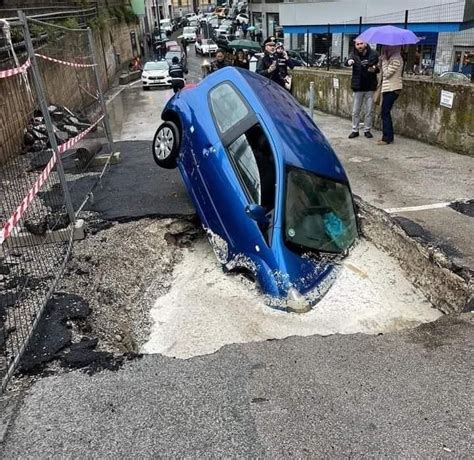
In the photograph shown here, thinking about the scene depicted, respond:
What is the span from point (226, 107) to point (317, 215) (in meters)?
1.75

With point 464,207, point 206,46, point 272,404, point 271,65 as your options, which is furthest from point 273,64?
point 206,46

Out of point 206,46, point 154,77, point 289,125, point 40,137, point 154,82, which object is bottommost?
point 154,82

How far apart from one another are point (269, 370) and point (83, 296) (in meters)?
2.08

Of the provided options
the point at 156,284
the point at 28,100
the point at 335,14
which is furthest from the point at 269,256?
the point at 335,14

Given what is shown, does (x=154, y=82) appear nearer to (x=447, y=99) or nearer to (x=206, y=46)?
(x=447, y=99)

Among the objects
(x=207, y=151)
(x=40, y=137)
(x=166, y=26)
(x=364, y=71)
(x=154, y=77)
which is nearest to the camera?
(x=207, y=151)

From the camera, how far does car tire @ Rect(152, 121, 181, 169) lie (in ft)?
19.0

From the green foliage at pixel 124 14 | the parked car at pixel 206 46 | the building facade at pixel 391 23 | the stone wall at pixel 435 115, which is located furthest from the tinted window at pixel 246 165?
the parked car at pixel 206 46

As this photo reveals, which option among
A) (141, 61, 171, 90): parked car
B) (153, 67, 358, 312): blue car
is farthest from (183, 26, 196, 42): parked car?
(153, 67, 358, 312): blue car

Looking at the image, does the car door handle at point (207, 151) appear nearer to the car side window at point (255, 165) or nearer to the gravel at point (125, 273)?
the car side window at point (255, 165)

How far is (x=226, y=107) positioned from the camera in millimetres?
5312

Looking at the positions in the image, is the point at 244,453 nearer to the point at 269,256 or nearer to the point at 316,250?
the point at 269,256

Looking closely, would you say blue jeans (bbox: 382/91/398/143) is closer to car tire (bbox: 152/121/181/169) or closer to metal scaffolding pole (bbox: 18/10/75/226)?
car tire (bbox: 152/121/181/169)

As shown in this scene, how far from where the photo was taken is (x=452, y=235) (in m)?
4.84
